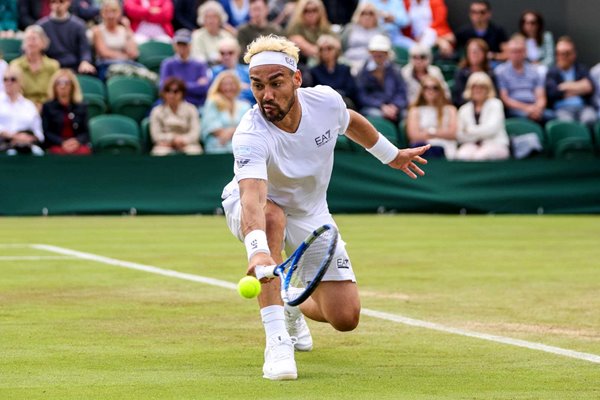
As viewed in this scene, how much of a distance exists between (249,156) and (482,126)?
40.5 ft

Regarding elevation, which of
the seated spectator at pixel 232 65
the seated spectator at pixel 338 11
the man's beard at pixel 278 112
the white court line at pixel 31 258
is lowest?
the white court line at pixel 31 258

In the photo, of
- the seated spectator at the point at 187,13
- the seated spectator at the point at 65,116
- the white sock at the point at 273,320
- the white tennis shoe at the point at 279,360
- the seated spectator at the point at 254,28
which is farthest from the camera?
the seated spectator at the point at 187,13

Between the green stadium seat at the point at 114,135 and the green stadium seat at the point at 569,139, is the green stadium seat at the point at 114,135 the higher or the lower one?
the higher one

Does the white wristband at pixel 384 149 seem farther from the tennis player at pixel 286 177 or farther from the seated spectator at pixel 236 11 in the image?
the seated spectator at pixel 236 11

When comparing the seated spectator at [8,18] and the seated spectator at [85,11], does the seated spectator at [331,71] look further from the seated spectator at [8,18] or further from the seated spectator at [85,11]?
the seated spectator at [8,18]

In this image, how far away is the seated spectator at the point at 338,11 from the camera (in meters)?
22.1

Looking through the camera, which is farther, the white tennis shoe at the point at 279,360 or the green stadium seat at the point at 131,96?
the green stadium seat at the point at 131,96

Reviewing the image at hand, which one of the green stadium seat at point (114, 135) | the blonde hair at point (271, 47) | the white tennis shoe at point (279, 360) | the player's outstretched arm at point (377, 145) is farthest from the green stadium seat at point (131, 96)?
the white tennis shoe at point (279, 360)

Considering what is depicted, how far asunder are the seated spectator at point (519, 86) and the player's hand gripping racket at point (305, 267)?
13.4m

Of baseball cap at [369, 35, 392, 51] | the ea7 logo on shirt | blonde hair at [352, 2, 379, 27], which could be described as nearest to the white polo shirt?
the ea7 logo on shirt

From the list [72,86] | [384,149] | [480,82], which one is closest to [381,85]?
[480,82]

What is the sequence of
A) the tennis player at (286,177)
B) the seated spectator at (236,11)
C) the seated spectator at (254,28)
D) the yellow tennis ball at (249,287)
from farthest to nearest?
the seated spectator at (236,11), the seated spectator at (254,28), the tennis player at (286,177), the yellow tennis ball at (249,287)

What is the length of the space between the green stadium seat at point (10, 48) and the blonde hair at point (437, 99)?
559 centimetres

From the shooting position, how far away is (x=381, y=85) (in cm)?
1917
